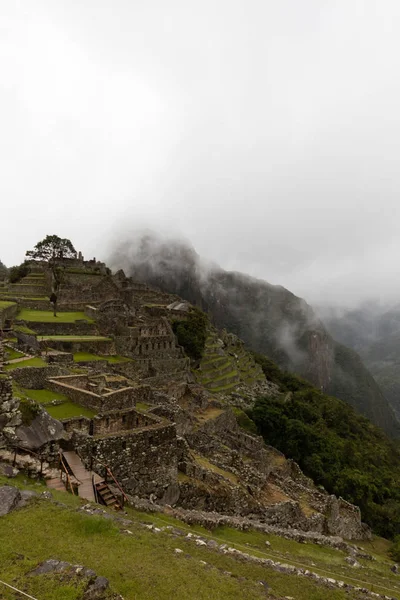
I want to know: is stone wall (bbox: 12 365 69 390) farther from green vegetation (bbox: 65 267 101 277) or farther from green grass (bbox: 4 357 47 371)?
green vegetation (bbox: 65 267 101 277)

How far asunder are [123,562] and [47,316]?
33.5 m

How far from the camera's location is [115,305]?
40844mm

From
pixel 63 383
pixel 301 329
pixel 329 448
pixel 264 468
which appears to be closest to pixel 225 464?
pixel 264 468

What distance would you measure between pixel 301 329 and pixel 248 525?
15346 cm

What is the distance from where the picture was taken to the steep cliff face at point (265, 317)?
378 ft

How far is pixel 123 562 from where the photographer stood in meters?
6.20

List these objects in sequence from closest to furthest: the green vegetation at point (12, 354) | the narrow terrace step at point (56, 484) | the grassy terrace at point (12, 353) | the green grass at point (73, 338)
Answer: the narrow terrace step at point (56, 484) → the green vegetation at point (12, 354) → the grassy terrace at point (12, 353) → the green grass at point (73, 338)

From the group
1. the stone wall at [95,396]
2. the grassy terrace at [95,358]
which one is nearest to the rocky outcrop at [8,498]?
the stone wall at [95,396]

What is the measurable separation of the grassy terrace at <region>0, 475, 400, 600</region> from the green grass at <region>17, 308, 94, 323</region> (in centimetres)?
2649

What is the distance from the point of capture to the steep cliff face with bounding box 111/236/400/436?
115188 millimetres

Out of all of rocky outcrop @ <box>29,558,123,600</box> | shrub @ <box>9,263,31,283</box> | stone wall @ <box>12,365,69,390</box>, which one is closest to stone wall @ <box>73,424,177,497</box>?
rocky outcrop @ <box>29,558,123,600</box>

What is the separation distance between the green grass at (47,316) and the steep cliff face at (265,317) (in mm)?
66802

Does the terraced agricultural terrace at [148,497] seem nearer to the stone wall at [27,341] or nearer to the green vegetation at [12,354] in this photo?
the stone wall at [27,341]

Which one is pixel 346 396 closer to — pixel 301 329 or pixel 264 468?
pixel 301 329
